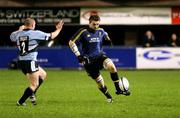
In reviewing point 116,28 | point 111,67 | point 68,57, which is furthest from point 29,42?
point 116,28

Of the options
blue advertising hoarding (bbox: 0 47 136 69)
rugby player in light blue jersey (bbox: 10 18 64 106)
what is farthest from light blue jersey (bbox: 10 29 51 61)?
blue advertising hoarding (bbox: 0 47 136 69)

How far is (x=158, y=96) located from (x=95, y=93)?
1.98 m

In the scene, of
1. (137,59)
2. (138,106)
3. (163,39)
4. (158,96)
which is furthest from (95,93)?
(163,39)

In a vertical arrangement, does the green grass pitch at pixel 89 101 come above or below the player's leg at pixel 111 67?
below

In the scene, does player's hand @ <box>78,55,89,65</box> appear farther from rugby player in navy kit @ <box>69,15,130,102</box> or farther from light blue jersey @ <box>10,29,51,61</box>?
light blue jersey @ <box>10,29,51,61</box>

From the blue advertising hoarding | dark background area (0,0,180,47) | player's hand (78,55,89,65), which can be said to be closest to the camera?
player's hand (78,55,89,65)

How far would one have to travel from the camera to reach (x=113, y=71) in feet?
46.4

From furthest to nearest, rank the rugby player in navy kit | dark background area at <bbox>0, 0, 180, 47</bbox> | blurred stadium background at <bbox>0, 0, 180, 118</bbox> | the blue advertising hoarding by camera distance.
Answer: dark background area at <bbox>0, 0, 180, 47</bbox> < the blue advertising hoarding < the rugby player in navy kit < blurred stadium background at <bbox>0, 0, 180, 118</bbox>

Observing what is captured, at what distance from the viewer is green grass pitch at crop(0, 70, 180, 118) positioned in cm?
1189

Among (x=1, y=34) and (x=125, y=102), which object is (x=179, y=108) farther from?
(x=1, y=34)

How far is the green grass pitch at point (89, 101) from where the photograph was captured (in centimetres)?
1189

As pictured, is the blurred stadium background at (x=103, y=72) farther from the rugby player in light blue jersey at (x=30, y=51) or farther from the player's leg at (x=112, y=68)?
Answer: the rugby player in light blue jersey at (x=30, y=51)

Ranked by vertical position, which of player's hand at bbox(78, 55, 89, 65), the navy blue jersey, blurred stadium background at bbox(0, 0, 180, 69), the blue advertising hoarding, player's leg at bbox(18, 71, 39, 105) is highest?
the navy blue jersey

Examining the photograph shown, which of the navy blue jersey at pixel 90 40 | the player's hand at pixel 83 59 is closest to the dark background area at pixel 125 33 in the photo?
the navy blue jersey at pixel 90 40
